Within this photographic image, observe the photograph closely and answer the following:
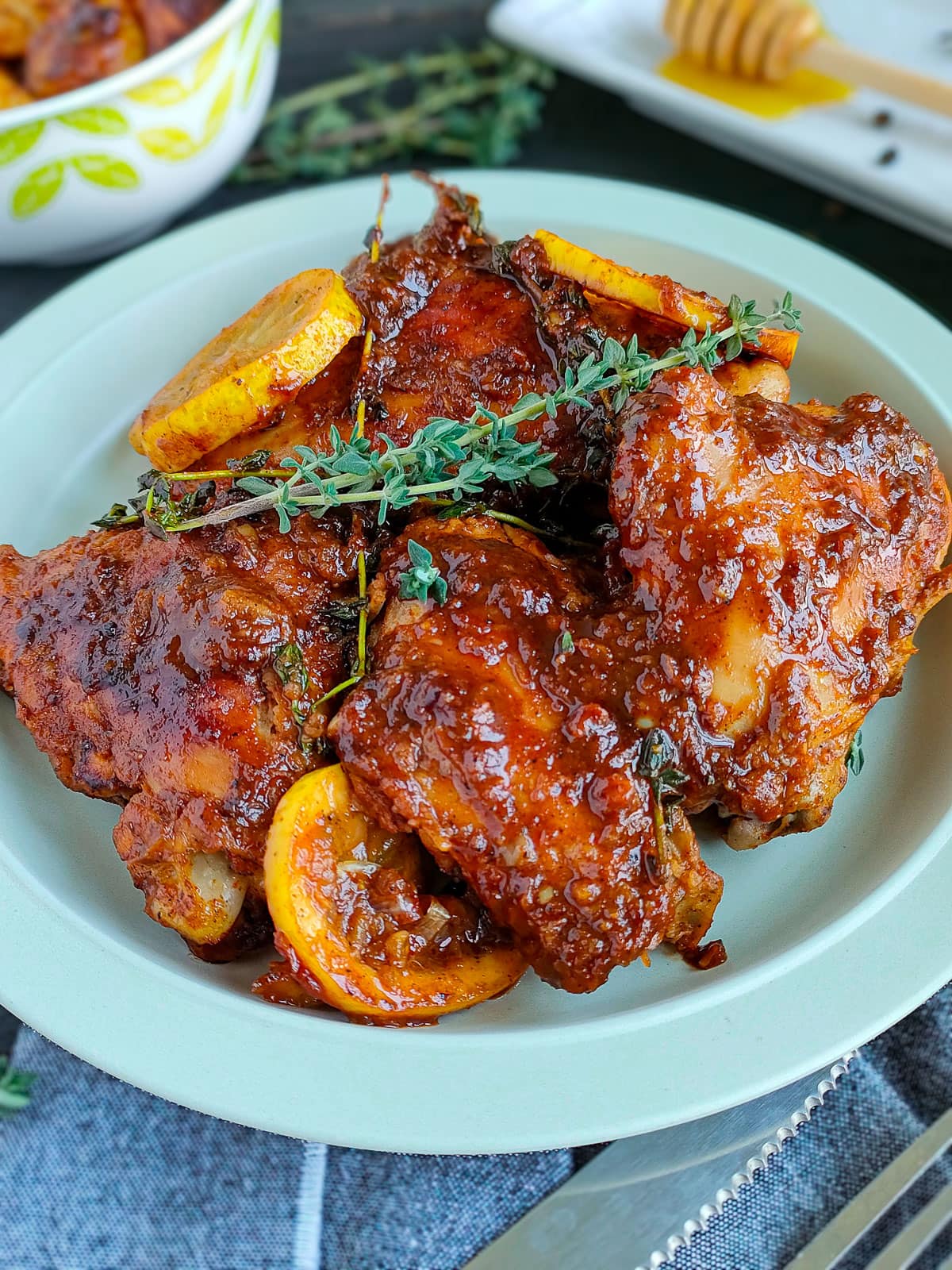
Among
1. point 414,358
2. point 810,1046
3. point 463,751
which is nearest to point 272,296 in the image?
point 414,358

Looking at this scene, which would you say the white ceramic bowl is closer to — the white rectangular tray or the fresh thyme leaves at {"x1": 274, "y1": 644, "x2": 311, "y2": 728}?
the white rectangular tray

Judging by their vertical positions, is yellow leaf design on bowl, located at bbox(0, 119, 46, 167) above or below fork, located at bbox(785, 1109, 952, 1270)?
above

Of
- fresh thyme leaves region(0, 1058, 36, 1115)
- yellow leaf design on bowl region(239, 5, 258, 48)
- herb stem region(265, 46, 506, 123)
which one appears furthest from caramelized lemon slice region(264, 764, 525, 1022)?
herb stem region(265, 46, 506, 123)

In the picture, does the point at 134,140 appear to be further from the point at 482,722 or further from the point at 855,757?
the point at 855,757

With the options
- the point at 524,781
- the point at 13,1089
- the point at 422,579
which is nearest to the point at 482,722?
the point at 524,781

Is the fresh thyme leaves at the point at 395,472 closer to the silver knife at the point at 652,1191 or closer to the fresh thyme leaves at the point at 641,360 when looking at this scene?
the fresh thyme leaves at the point at 641,360

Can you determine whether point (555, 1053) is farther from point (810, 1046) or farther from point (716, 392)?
point (716, 392)
